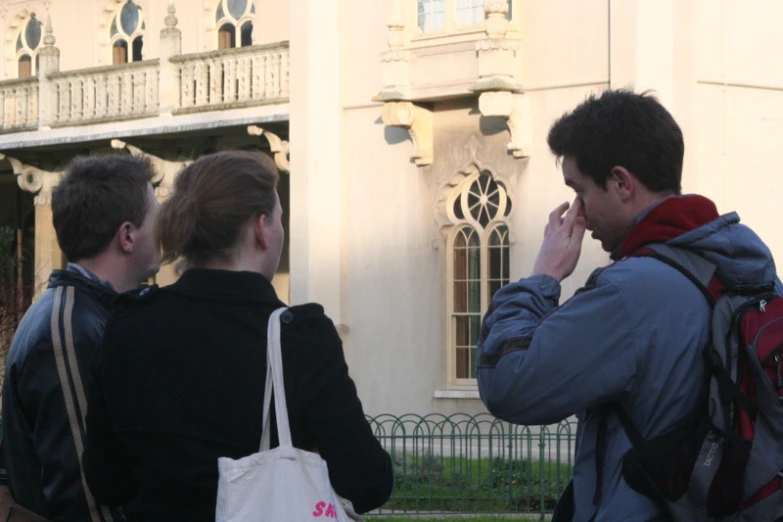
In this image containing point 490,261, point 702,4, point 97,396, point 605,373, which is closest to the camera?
point 605,373

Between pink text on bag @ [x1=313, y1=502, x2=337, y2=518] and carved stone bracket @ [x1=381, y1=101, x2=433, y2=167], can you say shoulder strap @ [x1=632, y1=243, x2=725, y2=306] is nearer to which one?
pink text on bag @ [x1=313, y1=502, x2=337, y2=518]

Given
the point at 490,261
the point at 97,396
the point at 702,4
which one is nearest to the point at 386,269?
the point at 490,261

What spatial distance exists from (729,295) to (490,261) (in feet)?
56.1

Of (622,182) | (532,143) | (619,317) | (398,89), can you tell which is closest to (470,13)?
(398,89)

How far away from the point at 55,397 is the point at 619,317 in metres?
1.77

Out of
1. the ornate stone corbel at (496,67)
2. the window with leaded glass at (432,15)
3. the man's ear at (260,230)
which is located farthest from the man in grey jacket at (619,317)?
the window with leaded glass at (432,15)

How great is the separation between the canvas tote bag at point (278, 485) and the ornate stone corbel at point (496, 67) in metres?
16.1

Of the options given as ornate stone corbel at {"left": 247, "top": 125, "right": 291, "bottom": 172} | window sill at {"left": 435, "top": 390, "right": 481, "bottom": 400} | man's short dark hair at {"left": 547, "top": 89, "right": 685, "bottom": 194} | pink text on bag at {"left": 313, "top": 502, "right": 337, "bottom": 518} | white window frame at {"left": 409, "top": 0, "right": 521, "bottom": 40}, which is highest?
white window frame at {"left": 409, "top": 0, "right": 521, "bottom": 40}

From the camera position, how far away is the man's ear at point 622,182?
141 inches

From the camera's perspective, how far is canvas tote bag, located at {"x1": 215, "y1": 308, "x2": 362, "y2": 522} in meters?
3.28

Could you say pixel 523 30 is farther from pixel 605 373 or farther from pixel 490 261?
pixel 605 373

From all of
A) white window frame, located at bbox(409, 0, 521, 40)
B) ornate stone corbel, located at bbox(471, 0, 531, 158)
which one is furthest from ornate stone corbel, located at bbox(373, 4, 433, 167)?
ornate stone corbel, located at bbox(471, 0, 531, 158)

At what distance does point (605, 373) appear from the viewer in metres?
3.38

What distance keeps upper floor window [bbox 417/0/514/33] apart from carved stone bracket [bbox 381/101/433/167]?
3.78 feet
